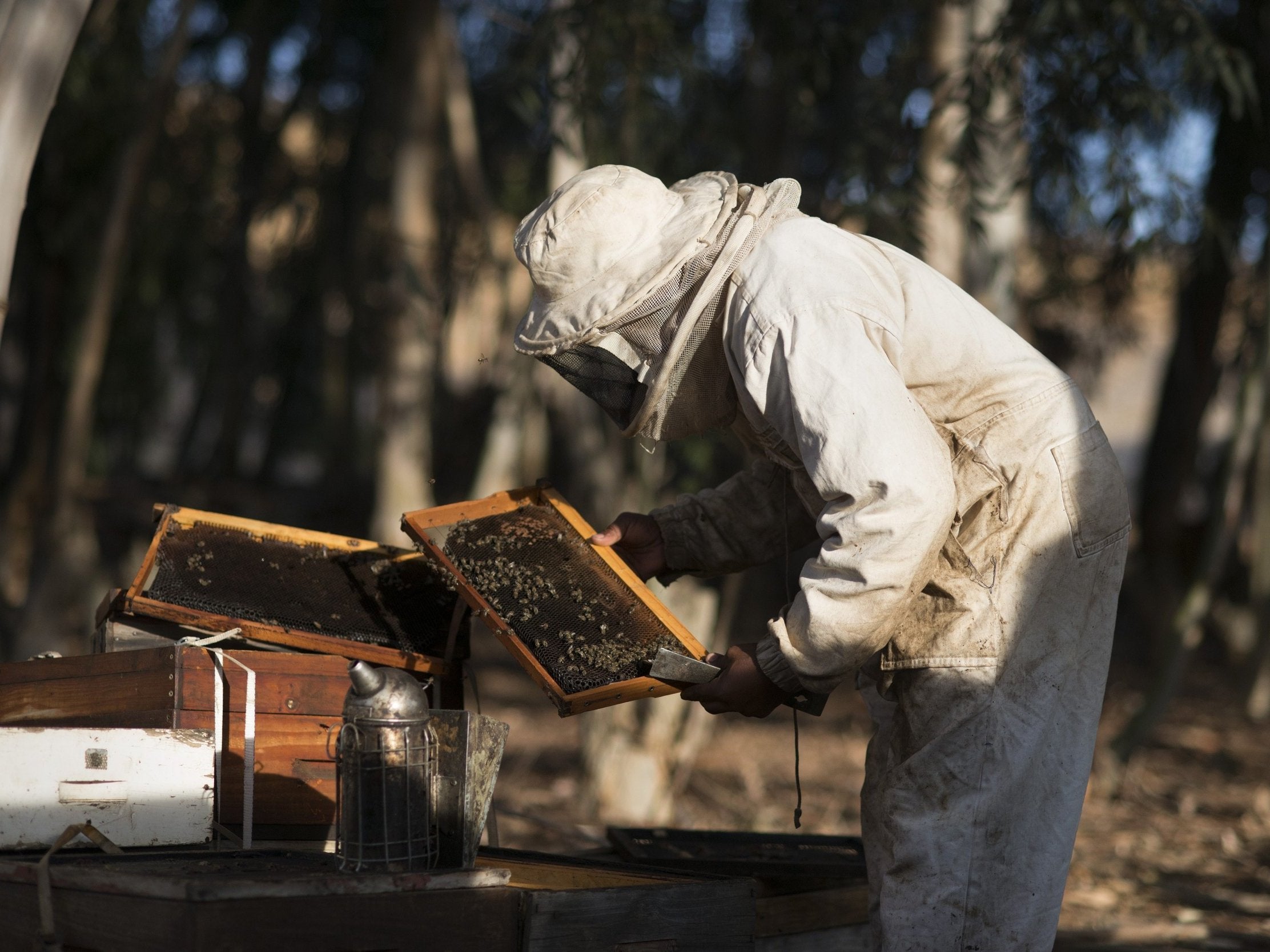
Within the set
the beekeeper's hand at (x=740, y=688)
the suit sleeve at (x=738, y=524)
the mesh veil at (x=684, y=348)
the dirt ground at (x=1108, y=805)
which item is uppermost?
the mesh veil at (x=684, y=348)

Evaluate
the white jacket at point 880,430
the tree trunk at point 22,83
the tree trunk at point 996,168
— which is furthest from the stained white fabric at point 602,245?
the tree trunk at point 996,168

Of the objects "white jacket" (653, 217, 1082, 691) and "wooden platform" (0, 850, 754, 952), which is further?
"white jacket" (653, 217, 1082, 691)

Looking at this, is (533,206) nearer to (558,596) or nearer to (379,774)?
(558,596)

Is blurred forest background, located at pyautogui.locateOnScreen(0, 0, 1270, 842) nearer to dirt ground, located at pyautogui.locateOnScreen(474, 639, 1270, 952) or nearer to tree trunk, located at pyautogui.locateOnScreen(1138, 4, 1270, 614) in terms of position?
tree trunk, located at pyautogui.locateOnScreen(1138, 4, 1270, 614)

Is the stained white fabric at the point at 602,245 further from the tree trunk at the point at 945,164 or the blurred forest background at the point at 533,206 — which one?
the tree trunk at the point at 945,164

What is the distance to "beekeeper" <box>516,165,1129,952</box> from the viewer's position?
83.2 inches

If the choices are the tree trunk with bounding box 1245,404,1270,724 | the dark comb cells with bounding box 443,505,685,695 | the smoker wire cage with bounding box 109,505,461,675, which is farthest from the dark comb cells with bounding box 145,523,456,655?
the tree trunk with bounding box 1245,404,1270,724

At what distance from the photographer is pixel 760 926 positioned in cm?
254

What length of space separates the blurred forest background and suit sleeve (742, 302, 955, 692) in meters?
1.19

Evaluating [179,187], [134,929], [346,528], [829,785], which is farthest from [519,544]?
[346,528]

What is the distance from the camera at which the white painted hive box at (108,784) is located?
216 centimetres

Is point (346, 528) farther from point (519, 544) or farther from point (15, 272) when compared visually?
point (519, 544)

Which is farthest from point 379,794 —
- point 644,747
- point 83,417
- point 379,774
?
point 83,417

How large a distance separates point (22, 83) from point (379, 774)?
2085 millimetres
